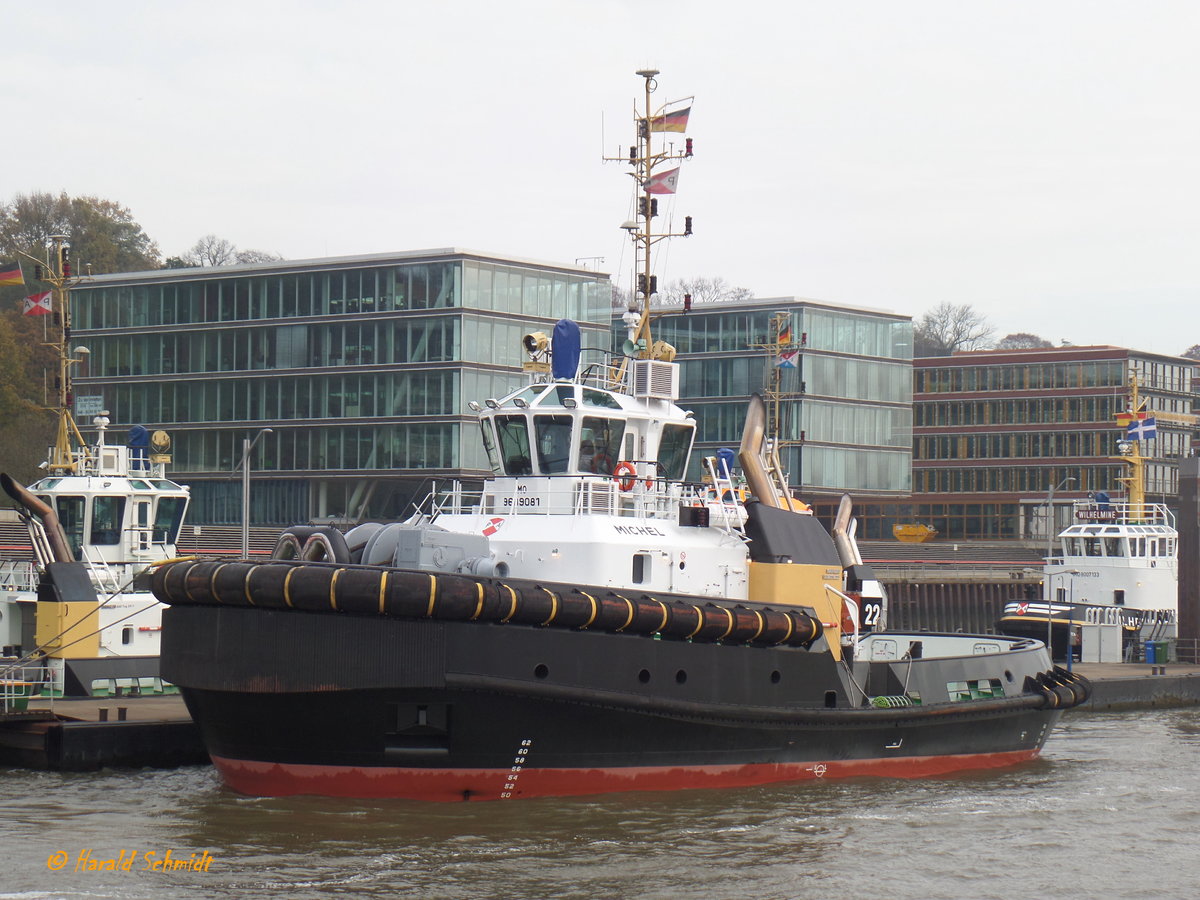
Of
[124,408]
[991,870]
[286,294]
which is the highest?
[286,294]

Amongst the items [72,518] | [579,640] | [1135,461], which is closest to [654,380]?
[579,640]

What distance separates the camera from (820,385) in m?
55.8

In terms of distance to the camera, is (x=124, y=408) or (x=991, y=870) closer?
(x=991, y=870)

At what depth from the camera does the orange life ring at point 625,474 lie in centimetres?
1617

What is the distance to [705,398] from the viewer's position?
186 feet

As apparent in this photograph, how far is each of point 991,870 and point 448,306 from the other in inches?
1423

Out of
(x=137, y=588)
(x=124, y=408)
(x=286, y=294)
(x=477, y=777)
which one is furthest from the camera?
(x=124, y=408)

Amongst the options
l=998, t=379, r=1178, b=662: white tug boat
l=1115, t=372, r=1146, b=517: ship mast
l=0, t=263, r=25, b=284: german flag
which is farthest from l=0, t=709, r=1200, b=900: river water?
l=1115, t=372, r=1146, b=517: ship mast

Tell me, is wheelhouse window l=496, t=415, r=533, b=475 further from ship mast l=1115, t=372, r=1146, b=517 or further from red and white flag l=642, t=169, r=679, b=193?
ship mast l=1115, t=372, r=1146, b=517

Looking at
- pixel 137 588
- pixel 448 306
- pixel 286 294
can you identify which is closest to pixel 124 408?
pixel 286 294

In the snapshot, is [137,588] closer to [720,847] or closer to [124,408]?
→ [720,847]

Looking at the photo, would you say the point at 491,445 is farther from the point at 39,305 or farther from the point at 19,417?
the point at 19,417

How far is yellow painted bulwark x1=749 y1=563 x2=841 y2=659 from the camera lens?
16.3m

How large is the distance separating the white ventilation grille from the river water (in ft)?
14.8
